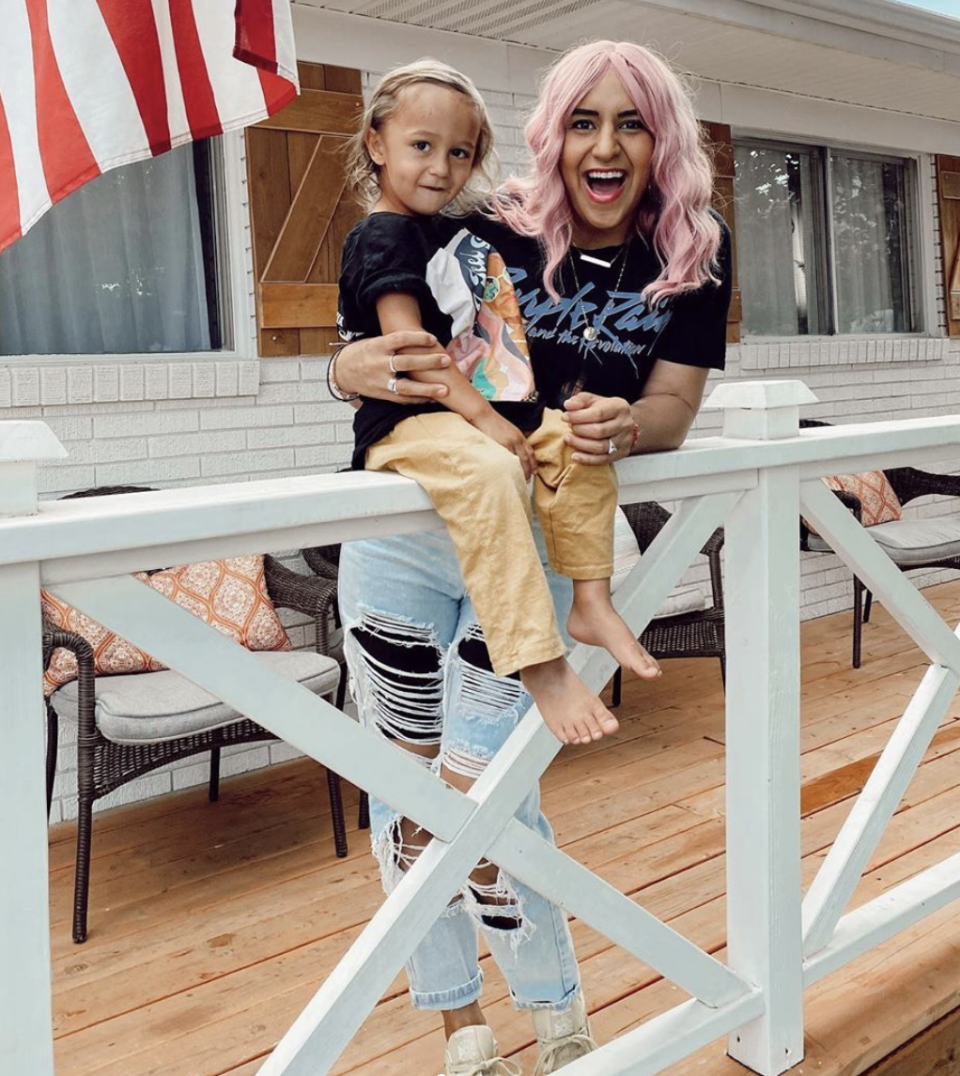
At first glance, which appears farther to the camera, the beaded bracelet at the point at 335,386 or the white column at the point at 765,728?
the white column at the point at 765,728

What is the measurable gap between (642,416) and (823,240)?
14.5ft

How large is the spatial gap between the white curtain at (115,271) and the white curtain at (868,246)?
3238 millimetres

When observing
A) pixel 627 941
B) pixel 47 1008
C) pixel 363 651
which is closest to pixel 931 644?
pixel 627 941

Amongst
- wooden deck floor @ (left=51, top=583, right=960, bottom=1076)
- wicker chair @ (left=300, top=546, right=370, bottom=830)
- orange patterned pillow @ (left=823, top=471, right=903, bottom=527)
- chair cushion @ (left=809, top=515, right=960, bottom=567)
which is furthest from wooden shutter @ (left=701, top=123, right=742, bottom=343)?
wicker chair @ (left=300, top=546, right=370, bottom=830)

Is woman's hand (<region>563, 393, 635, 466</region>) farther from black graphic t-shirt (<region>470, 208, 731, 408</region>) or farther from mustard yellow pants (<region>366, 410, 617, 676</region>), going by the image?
black graphic t-shirt (<region>470, 208, 731, 408</region>)

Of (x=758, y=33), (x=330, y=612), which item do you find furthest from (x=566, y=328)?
(x=758, y=33)

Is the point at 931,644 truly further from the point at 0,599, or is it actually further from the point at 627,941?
the point at 0,599

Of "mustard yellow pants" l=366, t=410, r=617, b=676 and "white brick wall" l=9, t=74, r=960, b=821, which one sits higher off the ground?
"white brick wall" l=9, t=74, r=960, b=821

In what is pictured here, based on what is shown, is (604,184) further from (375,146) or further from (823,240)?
(823,240)

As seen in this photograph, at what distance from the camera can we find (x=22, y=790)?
3.54 ft

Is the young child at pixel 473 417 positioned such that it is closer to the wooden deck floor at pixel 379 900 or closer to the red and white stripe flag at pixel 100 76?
the red and white stripe flag at pixel 100 76

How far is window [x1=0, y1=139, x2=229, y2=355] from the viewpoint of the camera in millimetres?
3344

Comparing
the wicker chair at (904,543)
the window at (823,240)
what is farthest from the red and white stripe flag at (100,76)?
the window at (823,240)

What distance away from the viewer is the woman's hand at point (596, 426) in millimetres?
1361
